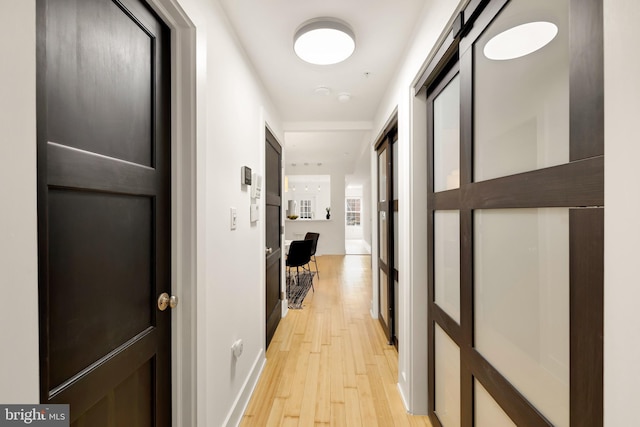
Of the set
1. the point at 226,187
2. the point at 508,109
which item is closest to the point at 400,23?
the point at 508,109

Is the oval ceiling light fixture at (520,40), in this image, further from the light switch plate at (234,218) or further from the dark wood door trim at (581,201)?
the light switch plate at (234,218)

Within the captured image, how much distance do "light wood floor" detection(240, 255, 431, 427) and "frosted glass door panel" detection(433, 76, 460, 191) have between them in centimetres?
149

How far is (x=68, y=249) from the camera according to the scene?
2.33ft

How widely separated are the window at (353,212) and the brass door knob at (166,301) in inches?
504

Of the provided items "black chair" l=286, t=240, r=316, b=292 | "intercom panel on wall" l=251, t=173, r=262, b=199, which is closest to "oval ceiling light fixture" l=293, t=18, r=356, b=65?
"intercom panel on wall" l=251, t=173, r=262, b=199

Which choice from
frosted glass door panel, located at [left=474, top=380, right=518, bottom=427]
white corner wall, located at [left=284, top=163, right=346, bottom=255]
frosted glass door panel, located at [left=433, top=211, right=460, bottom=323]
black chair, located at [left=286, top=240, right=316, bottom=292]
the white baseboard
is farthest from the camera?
white corner wall, located at [left=284, top=163, right=346, bottom=255]

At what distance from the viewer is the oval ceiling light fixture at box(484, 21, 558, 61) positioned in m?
0.77

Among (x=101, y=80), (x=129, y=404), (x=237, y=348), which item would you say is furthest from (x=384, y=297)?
(x=101, y=80)

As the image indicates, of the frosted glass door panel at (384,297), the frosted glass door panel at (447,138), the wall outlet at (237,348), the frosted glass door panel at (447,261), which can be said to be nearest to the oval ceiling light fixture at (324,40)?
the frosted glass door panel at (447,138)

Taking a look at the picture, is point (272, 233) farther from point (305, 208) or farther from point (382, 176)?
point (305, 208)

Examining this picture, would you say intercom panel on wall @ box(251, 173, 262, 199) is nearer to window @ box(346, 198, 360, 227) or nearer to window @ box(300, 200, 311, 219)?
window @ box(300, 200, 311, 219)

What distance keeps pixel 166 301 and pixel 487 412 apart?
131cm

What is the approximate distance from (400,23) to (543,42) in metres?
1.06

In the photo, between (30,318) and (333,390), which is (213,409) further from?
(30,318)
